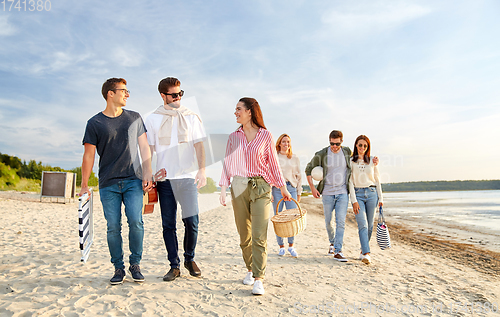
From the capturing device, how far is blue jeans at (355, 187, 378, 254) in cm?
538

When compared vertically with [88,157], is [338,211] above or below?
below

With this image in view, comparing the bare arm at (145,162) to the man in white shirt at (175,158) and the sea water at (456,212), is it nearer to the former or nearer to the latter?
the man in white shirt at (175,158)

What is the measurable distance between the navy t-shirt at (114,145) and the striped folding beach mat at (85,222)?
1.45ft

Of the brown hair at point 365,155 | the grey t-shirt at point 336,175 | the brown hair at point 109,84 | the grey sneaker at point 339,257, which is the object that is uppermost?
the brown hair at point 109,84

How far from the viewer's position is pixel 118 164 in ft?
11.7

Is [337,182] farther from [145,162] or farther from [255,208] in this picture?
[145,162]

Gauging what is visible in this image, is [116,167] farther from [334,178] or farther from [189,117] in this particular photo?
[334,178]

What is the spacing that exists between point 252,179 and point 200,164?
2.36 feet

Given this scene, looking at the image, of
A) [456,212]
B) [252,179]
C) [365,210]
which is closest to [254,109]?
[252,179]

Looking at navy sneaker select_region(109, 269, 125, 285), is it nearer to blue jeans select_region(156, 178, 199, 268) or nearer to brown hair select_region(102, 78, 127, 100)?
blue jeans select_region(156, 178, 199, 268)

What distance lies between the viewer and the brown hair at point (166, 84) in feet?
12.4

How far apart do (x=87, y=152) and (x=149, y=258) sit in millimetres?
2435

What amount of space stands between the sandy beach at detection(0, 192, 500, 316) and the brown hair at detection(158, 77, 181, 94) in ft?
7.68

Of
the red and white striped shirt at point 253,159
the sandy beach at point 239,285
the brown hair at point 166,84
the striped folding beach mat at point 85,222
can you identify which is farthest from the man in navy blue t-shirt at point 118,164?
the red and white striped shirt at point 253,159
